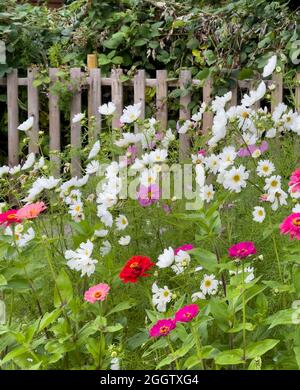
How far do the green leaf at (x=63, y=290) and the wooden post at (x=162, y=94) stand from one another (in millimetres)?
3648

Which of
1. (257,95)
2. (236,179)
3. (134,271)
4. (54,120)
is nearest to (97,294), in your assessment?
(134,271)

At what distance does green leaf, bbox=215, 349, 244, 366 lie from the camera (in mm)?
2064

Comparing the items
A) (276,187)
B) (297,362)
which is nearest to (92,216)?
(276,187)

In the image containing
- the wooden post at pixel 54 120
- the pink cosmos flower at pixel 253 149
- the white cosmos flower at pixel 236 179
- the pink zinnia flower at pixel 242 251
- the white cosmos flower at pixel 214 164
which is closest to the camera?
the pink zinnia flower at pixel 242 251

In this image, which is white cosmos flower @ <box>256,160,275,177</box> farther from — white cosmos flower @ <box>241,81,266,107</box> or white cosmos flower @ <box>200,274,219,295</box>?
white cosmos flower @ <box>200,274,219,295</box>

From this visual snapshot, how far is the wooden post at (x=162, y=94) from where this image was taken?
19.9 feet

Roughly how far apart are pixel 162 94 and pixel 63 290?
3780 mm

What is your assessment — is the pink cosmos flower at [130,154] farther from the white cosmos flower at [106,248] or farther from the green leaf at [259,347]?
the green leaf at [259,347]

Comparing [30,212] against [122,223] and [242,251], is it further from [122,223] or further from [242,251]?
[242,251]

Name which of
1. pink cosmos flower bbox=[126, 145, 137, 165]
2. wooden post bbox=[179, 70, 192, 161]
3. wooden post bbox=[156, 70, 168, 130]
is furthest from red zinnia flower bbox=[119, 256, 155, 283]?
wooden post bbox=[156, 70, 168, 130]

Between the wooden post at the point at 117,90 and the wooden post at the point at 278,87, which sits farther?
the wooden post at the point at 117,90

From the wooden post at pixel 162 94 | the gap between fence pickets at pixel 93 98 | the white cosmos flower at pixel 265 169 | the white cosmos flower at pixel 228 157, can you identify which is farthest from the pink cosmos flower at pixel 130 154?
the wooden post at pixel 162 94

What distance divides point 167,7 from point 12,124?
160cm

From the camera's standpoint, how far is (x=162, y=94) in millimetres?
6102
